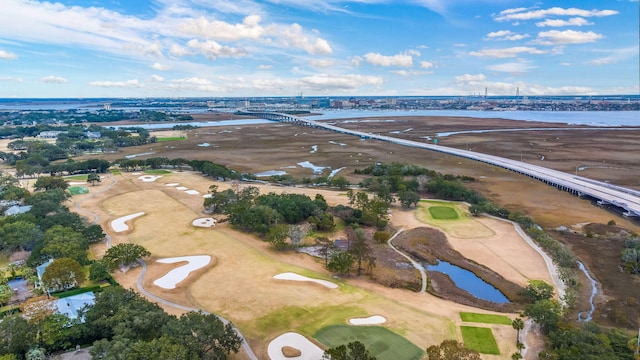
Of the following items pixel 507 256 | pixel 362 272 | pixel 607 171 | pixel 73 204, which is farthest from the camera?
pixel 607 171

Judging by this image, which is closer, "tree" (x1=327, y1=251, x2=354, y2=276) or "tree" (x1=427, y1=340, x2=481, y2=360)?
"tree" (x1=427, y1=340, x2=481, y2=360)

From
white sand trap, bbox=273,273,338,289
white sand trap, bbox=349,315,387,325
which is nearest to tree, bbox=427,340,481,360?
white sand trap, bbox=349,315,387,325

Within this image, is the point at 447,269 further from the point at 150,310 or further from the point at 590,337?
the point at 150,310

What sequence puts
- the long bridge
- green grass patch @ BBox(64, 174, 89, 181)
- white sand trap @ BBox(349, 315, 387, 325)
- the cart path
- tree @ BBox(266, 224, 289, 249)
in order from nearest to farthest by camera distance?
1. the cart path
2. white sand trap @ BBox(349, 315, 387, 325)
3. tree @ BBox(266, 224, 289, 249)
4. the long bridge
5. green grass patch @ BBox(64, 174, 89, 181)

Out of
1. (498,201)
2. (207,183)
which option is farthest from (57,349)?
(498,201)

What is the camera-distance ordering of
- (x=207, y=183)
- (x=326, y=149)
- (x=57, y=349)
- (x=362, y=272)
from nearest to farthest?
(x=57, y=349) < (x=362, y=272) < (x=207, y=183) < (x=326, y=149)

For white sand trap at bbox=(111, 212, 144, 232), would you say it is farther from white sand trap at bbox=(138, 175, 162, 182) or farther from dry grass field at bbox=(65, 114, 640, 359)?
white sand trap at bbox=(138, 175, 162, 182)

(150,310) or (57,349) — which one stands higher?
(150,310)
